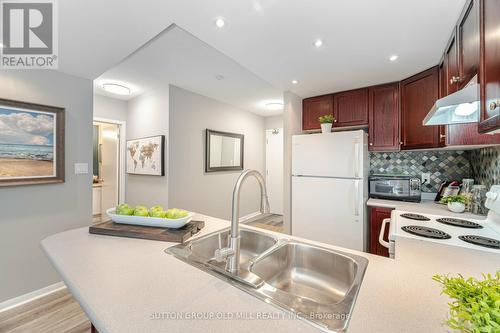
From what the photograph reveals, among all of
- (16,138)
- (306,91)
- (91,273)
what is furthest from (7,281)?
(306,91)

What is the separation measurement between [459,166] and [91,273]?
11.0 feet

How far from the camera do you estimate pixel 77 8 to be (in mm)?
1284

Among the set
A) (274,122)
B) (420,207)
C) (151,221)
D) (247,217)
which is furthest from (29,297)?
(274,122)

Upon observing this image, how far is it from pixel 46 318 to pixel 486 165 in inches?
155

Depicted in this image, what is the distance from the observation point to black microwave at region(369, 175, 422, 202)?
2.35 m

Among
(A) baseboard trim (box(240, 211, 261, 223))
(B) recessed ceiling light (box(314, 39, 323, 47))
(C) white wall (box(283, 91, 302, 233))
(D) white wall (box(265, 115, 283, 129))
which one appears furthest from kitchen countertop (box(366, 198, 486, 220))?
(D) white wall (box(265, 115, 283, 129))

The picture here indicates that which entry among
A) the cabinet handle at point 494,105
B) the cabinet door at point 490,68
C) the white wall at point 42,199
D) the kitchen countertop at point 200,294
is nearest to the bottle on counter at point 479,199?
the kitchen countertop at point 200,294

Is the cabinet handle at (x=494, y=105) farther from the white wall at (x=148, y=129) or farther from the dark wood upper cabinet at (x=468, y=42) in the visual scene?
the white wall at (x=148, y=129)

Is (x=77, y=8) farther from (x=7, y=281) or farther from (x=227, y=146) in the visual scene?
(x=227, y=146)

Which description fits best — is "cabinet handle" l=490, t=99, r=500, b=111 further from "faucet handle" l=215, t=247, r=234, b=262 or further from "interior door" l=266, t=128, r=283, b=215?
"interior door" l=266, t=128, r=283, b=215

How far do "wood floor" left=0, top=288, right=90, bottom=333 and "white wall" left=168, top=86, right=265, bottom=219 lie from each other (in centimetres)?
143

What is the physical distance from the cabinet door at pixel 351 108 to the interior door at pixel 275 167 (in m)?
2.07

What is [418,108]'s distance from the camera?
227 cm

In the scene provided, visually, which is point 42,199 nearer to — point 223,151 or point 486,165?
point 223,151
